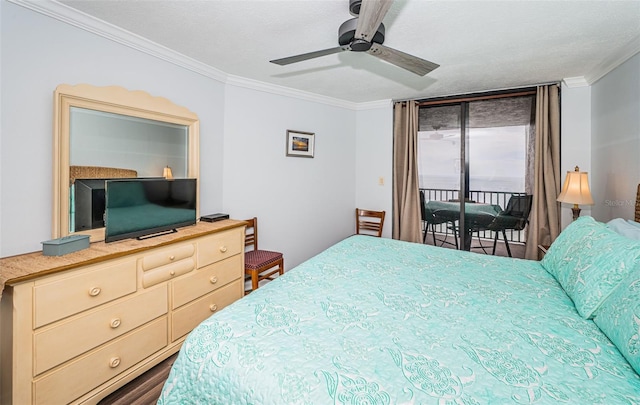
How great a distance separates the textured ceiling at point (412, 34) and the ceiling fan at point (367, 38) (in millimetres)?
194

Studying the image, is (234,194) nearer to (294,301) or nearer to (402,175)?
(294,301)

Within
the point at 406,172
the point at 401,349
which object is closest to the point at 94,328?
the point at 401,349

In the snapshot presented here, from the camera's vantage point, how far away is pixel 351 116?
4.36 meters

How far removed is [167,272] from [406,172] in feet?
10.6

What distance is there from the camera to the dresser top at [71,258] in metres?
1.38

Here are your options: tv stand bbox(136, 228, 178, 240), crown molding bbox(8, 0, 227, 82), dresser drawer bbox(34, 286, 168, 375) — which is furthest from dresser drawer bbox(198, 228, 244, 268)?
crown molding bbox(8, 0, 227, 82)

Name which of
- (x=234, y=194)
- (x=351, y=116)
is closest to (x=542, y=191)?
(x=351, y=116)

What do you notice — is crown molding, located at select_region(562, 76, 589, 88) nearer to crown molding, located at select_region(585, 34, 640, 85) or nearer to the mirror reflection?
crown molding, located at select_region(585, 34, 640, 85)

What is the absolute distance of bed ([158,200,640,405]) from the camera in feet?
2.90

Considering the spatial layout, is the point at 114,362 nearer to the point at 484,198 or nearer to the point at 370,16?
the point at 370,16

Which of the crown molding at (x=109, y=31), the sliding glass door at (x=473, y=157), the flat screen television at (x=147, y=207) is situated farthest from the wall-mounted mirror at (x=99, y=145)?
the sliding glass door at (x=473, y=157)

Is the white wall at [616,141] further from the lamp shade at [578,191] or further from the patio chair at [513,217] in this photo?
the patio chair at [513,217]

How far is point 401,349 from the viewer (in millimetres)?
1062

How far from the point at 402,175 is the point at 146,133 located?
10.5 ft
